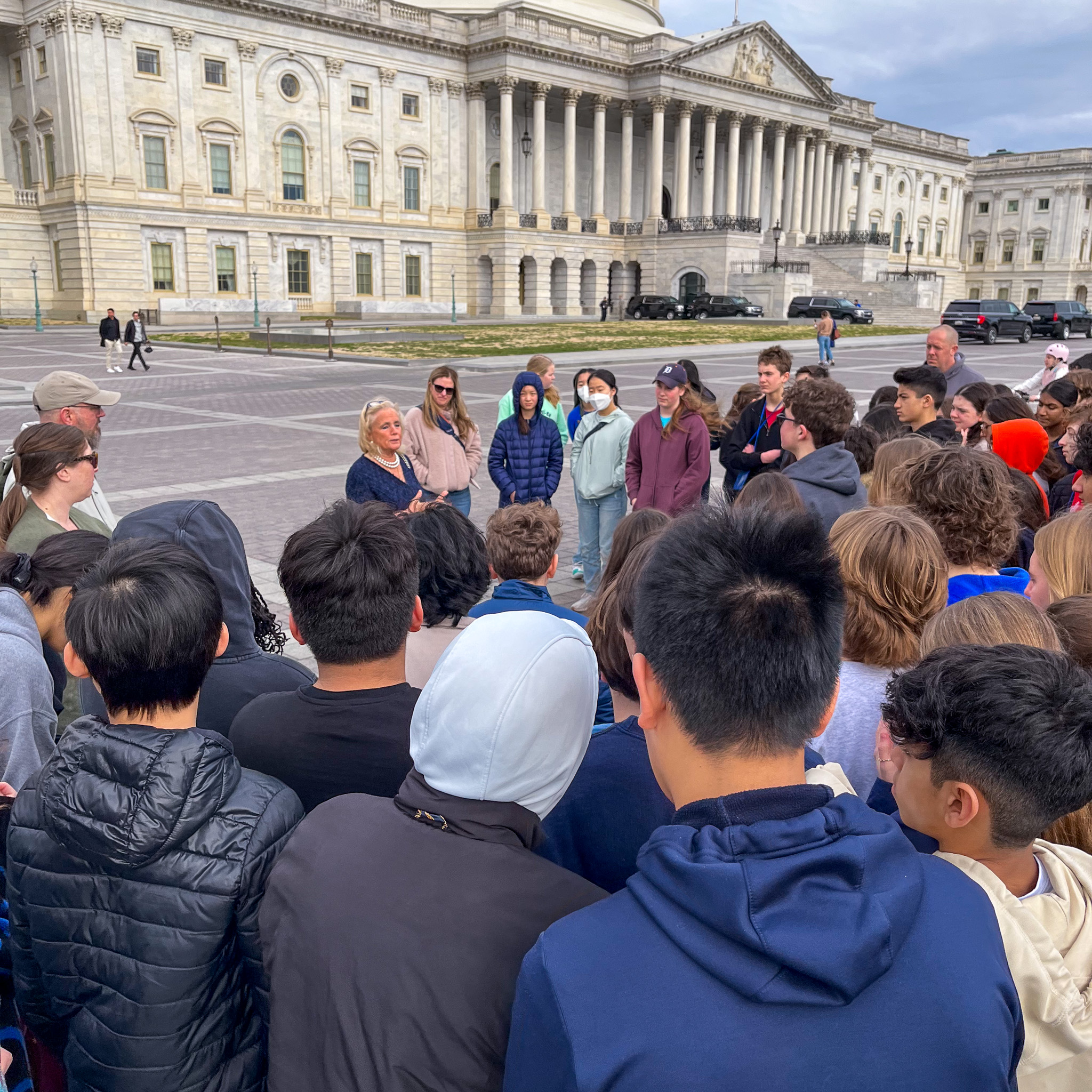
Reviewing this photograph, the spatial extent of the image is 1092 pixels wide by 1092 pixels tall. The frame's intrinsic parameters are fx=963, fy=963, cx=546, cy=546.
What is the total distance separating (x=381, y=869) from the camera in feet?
5.82

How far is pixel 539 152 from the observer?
60.6m

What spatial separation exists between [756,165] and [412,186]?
27.2 metres

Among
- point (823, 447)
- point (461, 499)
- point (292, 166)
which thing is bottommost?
point (461, 499)

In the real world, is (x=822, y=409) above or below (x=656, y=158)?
below

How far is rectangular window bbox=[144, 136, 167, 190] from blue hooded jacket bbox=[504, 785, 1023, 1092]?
55.4m

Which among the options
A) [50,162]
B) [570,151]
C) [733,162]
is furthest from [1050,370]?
[733,162]

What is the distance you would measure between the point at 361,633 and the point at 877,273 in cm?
7208

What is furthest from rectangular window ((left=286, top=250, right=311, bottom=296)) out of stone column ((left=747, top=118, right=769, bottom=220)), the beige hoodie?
the beige hoodie

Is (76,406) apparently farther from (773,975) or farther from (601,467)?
(773,975)

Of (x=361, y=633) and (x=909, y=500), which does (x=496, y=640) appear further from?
(x=909, y=500)

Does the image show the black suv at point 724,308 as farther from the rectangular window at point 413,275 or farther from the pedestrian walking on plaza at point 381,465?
the pedestrian walking on plaza at point 381,465

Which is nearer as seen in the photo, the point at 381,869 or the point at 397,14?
the point at 381,869

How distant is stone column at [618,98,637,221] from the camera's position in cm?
6581

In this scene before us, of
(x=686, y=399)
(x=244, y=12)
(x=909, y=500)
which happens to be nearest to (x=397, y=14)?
(x=244, y=12)
